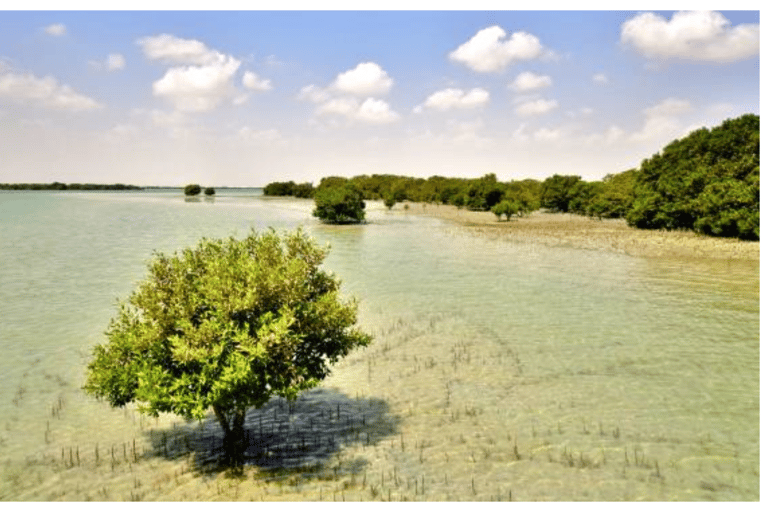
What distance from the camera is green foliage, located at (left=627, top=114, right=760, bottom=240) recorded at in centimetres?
8300

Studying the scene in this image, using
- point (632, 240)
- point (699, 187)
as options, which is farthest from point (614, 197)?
point (632, 240)

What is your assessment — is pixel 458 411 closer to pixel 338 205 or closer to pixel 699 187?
pixel 699 187

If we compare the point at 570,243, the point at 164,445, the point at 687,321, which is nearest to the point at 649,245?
the point at 570,243

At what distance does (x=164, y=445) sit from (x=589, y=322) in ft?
97.8

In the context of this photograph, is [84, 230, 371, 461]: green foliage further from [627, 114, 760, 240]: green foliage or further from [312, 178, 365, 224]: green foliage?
[312, 178, 365, 224]: green foliage

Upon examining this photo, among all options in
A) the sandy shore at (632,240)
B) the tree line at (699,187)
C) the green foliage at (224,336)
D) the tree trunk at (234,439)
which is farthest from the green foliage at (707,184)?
the tree trunk at (234,439)

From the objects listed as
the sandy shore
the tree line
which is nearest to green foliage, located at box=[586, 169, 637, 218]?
the tree line

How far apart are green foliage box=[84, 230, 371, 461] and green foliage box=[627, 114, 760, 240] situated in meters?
80.2

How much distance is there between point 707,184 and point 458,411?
86.8 meters

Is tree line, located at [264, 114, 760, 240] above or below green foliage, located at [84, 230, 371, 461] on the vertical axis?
above

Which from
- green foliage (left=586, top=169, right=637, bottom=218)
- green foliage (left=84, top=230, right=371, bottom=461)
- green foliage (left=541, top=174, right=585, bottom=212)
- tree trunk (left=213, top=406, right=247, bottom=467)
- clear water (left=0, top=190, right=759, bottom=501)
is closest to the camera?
green foliage (left=84, top=230, right=371, bottom=461)

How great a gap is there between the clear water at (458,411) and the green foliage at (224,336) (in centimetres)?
294

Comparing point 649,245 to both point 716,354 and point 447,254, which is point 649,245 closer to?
point 447,254

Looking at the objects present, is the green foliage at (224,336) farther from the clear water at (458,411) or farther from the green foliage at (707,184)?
the green foliage at (707,184)
